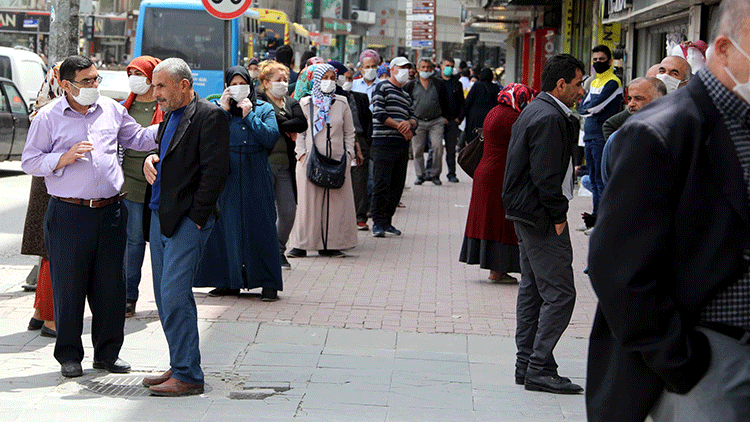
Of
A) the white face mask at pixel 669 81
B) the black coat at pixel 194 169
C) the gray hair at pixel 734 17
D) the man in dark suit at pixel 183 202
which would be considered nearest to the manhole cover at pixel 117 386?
the man in dark suit at pixel 183 202

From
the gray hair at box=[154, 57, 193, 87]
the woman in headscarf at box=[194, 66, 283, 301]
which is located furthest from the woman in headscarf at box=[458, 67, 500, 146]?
the gray hair at box=[154, 57, 193, 87]

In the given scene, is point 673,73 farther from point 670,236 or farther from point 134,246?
point 670,236

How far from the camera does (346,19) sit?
85312 millimetres

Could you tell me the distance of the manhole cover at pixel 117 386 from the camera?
572cm

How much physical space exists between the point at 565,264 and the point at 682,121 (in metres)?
3.34

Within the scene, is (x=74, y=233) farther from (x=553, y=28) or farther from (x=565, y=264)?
(x=553, y=28)

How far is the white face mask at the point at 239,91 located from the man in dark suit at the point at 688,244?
17.9 ft

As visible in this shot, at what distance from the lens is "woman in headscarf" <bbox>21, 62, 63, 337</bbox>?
6969 millimetres

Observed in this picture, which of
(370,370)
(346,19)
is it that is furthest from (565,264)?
(346,19)

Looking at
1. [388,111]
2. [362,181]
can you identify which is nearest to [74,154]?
[388,111]

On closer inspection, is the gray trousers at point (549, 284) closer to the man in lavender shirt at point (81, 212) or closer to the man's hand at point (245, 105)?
the man in lavender shirt at point (81, 212)

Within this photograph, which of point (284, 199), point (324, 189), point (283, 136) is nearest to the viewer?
point (283, 136)

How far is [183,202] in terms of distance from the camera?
5.59m

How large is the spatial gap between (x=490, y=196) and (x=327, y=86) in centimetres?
215
